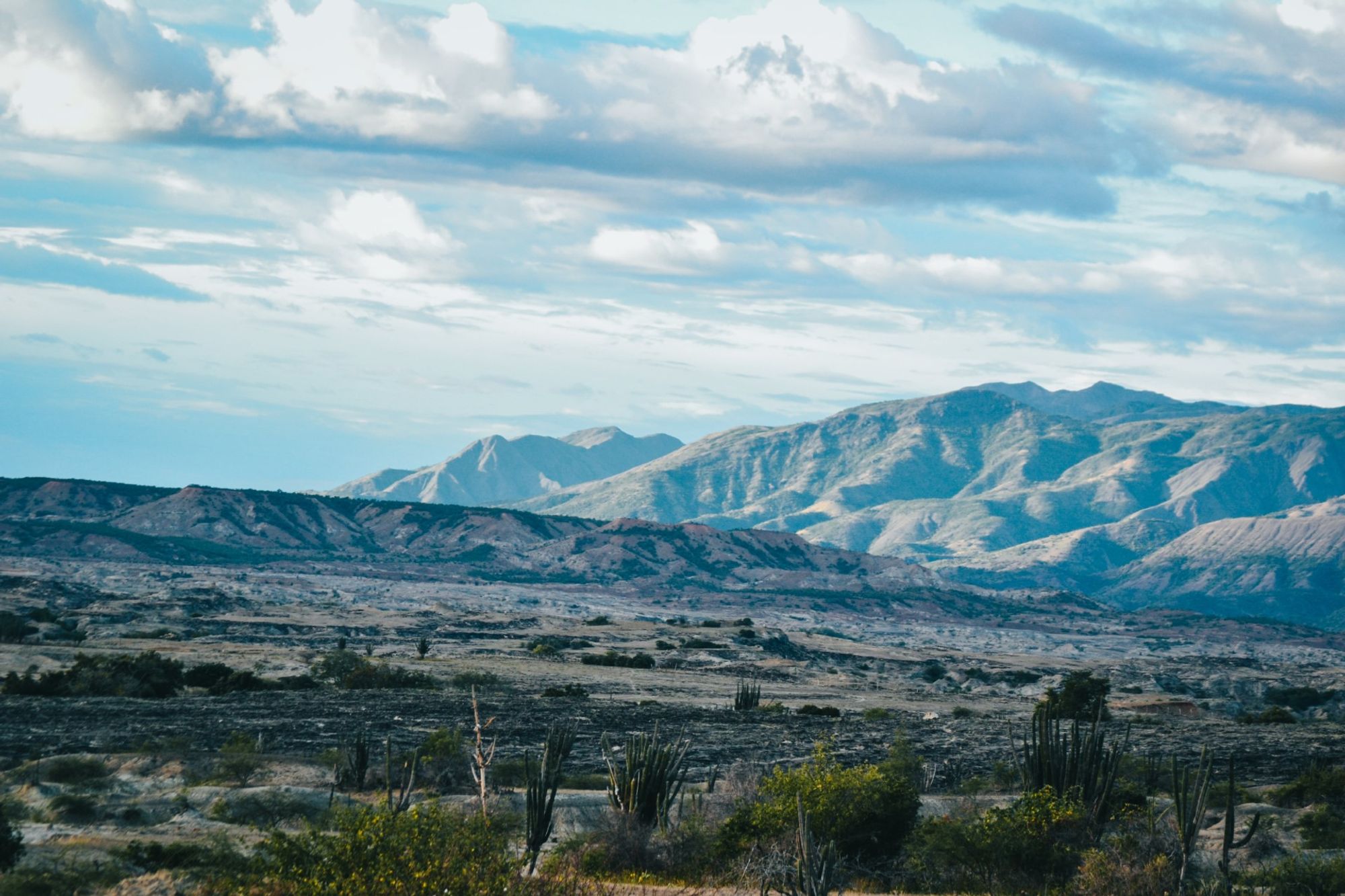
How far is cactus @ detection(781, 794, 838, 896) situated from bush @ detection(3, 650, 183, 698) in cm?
3235

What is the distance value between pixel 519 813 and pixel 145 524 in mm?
138432

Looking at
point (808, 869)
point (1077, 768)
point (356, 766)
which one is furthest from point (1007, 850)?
point (356, 766)

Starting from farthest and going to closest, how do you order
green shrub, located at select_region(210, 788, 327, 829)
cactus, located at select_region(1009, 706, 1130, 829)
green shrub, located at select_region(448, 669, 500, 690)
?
1. green shrub, located at select_region(448, 669, 500, 690)
2. green shrub, located at select_region(210, 788, 327, 829)
3. cactus, located at select_region(1009, 706, 1130, 829)

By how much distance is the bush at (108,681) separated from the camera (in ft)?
138

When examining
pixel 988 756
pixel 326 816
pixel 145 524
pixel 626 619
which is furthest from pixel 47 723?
pixel 145 524

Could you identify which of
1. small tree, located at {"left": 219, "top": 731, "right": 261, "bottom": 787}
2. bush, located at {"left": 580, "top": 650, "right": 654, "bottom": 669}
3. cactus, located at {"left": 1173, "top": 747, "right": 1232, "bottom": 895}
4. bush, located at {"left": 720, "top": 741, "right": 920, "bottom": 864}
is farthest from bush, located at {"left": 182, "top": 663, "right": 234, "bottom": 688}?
cactus, located at {"left": 1173, "top": 747, "right": 1232, "bottom": 895}

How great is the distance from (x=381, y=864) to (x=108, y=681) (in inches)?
1324

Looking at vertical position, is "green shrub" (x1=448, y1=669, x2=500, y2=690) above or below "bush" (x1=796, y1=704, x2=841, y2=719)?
above

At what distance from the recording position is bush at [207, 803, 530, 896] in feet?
43.6

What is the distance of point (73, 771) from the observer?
2552 cm

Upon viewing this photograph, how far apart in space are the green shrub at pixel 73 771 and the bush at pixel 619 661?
40.3 m

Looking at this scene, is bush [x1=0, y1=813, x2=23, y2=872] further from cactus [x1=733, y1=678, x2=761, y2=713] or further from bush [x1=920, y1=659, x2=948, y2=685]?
bush [x1=920, y1=659, x2=948, y2=685]

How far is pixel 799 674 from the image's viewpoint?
69.2 meters

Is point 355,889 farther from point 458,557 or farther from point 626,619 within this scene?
point 458,557
